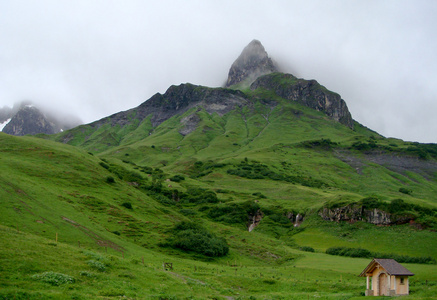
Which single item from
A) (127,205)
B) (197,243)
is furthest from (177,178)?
(197,243)

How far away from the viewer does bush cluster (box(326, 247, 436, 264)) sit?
2532 inches

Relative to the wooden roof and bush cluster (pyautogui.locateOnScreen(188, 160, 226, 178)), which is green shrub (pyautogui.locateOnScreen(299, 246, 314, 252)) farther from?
bush cluster (pyautogui.locateOnScreen(188, 160, 226, 178))

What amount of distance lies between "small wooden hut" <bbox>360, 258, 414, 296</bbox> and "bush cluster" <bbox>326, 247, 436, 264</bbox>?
35.7m

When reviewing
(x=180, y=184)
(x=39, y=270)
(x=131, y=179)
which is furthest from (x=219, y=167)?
(x=39, y=270)

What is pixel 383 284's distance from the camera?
3484 centimetres

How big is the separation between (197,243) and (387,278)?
123 ft

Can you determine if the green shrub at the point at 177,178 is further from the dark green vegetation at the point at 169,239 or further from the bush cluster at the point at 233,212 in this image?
the bush cluster at the point at 233,212

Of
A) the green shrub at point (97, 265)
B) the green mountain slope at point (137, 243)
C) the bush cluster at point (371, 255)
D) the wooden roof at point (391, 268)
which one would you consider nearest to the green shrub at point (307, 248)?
the green mountain slope at point (137, 243)

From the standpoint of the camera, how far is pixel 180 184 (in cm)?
14012

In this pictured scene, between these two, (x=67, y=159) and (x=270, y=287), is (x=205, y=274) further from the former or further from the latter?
(x=67, y=159)

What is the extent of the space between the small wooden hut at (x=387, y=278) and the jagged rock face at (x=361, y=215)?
2229 inches

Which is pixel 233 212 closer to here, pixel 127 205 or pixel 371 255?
pixel 127 205

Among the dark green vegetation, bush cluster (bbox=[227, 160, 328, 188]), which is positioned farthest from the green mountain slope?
bush cluster (bbox=[227, 160, 328, 188])

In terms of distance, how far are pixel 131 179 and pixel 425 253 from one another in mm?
91127
